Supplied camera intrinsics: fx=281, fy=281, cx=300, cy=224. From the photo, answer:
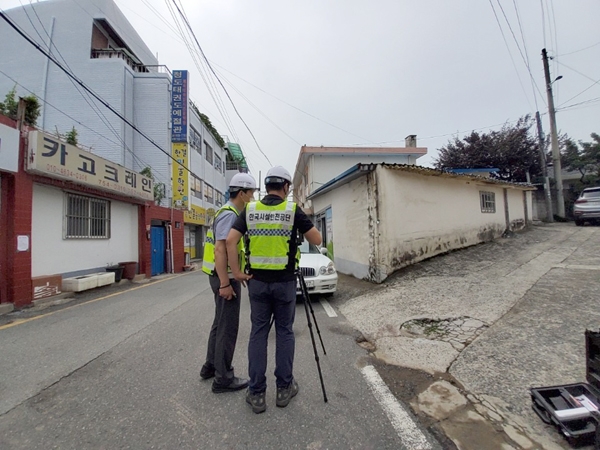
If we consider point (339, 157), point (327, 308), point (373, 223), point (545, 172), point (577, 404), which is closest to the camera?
point (577, 404)

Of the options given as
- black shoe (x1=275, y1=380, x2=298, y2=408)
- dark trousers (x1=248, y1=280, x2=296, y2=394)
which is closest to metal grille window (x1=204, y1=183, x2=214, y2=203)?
dark trousers (x1=248, y1=280, x2=296, y2=394)

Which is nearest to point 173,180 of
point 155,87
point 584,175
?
point 155,87

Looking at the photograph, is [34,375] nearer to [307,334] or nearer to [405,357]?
[307,334]

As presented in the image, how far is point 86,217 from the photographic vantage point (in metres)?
8.27

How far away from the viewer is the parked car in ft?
35.6

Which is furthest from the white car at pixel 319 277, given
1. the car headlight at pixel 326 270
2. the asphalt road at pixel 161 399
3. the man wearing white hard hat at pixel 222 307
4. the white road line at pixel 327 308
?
the man wearing white hard hat at pixel 222 307

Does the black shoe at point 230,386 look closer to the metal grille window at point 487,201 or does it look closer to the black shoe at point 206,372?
the black shoe at point 206,372

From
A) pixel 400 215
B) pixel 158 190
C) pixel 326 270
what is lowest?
pixel 326 270

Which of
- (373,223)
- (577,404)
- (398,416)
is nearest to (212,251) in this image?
(398,416)

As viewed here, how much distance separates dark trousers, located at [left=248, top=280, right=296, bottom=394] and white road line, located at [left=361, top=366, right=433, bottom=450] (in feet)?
2.61

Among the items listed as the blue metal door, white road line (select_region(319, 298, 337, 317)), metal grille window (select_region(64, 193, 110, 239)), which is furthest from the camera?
the blue metal door

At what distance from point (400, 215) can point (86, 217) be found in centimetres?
894

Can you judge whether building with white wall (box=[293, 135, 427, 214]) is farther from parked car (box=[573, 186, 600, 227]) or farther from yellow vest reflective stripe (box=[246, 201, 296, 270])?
yellow vest reflective stripe (box=[246, 201, 296, 270])

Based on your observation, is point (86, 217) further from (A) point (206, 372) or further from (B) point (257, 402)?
(B) point (257, 402)
